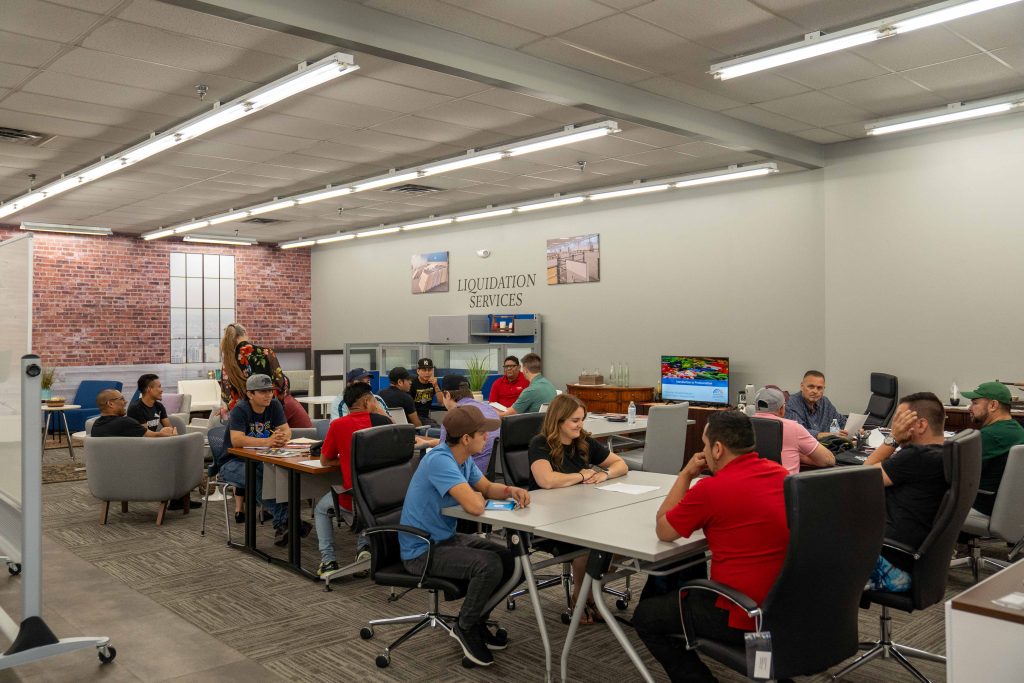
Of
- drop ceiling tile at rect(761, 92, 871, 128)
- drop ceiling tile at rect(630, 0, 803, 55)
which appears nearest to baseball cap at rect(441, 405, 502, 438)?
drop ceiling tile at rect(630, 0, 803, 55)

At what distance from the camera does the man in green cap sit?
15.2 ft

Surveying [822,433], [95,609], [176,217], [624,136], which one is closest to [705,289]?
[624,136]

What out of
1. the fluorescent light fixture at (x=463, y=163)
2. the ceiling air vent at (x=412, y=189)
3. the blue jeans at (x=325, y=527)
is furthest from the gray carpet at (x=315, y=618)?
the ceiling air vent at (x=412, y=189)

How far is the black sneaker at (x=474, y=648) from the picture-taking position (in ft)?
12.0

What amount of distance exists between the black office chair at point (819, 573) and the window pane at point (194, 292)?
1395cm

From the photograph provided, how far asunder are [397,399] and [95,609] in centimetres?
311

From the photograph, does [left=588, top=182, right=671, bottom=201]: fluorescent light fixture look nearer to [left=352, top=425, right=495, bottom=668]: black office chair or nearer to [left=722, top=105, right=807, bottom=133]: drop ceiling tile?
[left=722, top=105, right=807, bottom=133]: drop ceiling tile

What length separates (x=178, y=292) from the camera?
583 inches

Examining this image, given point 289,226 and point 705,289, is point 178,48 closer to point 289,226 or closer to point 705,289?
point 705,289

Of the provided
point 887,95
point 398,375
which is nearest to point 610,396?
point 398,375

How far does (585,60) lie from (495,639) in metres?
3.97

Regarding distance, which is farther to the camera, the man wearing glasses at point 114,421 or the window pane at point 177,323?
the window pane at point 177,323

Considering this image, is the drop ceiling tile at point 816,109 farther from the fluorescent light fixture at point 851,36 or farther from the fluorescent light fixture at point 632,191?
the fluorescent light fixture at point 632,191

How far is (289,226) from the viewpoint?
13305 mm
